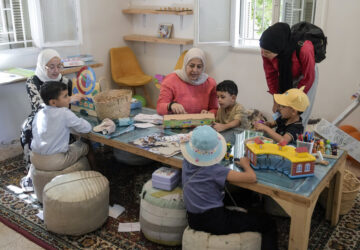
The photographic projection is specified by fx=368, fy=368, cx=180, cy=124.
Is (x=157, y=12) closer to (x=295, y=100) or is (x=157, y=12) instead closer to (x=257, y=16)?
(x=257, y=16)

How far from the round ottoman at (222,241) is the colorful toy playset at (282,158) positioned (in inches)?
15.3

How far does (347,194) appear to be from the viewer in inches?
102

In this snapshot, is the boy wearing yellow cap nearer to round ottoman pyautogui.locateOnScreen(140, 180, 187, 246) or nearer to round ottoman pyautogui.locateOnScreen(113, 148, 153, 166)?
round ottoman pyautogui.locateOnScreen(140, 180, 187, 246)

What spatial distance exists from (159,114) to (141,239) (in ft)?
3.49

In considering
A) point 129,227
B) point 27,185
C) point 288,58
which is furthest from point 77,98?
point 288,58

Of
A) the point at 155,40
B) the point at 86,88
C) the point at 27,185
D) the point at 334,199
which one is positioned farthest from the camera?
the point at 155,40

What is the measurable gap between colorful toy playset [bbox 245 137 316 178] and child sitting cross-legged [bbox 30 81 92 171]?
129cm

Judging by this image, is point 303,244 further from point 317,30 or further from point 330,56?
point 330,56

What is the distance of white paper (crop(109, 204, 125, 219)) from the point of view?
106 inches

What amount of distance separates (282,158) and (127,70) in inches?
148

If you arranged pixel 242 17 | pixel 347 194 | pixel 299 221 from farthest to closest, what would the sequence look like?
1. pixel 242 17
2. pixel 347 194
3. pixel 299 221

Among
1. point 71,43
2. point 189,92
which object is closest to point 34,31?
point 71,43

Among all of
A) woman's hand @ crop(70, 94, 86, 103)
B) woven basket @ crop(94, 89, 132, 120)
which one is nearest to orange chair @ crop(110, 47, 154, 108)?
woman's hand @ crop(70, 94, 86, 103)

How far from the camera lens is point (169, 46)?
5172mm
